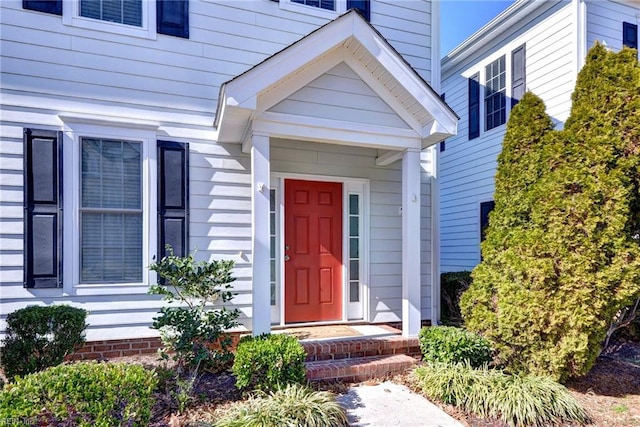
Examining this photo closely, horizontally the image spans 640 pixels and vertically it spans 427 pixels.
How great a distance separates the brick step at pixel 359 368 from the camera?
4004mm

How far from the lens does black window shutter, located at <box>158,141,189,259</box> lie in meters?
4.58

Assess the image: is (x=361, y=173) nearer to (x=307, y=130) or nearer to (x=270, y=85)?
(x=307, y=130)

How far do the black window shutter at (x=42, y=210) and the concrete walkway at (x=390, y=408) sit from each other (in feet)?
11.6

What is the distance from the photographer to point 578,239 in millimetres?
3809

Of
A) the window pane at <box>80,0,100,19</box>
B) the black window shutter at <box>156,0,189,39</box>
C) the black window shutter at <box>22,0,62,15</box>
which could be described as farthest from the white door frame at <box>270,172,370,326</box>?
the black window shutter at <box>22,0,62,15</box>

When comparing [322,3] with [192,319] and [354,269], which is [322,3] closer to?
[354,269]

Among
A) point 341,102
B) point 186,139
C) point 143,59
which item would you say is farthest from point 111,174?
point 341,102

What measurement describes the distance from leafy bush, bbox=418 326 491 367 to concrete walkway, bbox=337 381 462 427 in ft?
1.77

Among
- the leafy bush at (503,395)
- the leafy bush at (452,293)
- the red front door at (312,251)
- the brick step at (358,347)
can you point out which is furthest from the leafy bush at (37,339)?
the leafy bush at (452,293)

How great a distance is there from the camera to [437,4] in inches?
228

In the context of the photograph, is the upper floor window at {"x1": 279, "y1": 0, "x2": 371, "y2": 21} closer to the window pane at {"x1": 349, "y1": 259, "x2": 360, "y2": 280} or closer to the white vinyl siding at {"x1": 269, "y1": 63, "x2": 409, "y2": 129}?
the white vinyl siding at {"x1": 269, "y1": 63, "x2": 409, "y2": 129}

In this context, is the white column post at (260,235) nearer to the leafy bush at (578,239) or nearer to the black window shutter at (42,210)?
the black window shutter at (42,210)

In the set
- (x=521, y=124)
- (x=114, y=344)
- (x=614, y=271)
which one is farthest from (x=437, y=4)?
(x=114, y=344)

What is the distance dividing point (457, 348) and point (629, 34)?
7.26 metres
